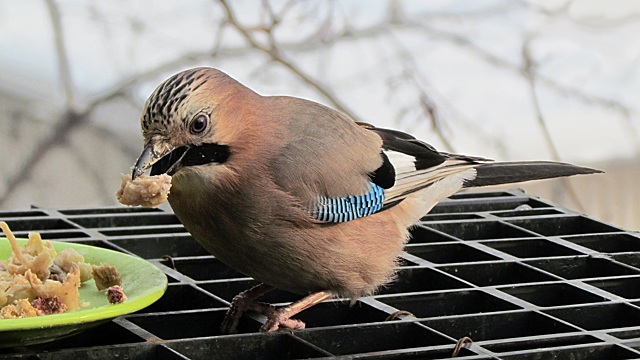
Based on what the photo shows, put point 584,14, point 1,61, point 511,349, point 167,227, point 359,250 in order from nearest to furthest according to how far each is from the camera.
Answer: point 511,349
point 359,250
point 167,227
point 1,61
point 584,14

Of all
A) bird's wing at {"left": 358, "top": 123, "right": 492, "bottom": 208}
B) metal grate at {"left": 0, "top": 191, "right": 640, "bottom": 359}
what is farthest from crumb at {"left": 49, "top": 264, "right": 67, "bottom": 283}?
bird's wing at {"left": 358, "top": 123, "right": 492, "bottom": 208}

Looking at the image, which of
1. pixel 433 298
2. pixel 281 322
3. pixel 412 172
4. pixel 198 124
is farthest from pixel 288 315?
pixel 412 172

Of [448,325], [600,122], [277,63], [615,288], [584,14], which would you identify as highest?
[584,14]

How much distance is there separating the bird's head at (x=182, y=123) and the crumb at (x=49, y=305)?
0.79 ft

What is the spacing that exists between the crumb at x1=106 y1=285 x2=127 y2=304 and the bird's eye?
0.99 feet

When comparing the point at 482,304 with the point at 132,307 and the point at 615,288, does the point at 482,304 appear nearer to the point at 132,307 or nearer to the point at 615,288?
the point at 615,288

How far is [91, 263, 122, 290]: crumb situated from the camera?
213cm

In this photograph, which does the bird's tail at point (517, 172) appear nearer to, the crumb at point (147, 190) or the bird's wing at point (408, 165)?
the bird's wing at point (408, 165)

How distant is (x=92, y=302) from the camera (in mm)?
2117

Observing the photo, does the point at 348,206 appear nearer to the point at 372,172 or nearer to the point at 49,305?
the point at 372,172

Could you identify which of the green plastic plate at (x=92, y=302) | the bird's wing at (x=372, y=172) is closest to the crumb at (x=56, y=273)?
the green plastic plate at (x=92, y=302)

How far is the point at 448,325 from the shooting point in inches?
79.0

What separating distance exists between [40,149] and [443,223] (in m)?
2.46

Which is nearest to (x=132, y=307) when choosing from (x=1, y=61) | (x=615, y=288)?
(x=615, y=288)
